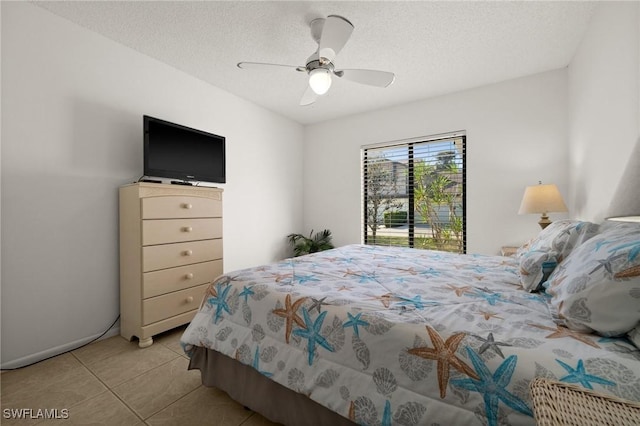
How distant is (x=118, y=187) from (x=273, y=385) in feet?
7.11

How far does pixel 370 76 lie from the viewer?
2.20 m

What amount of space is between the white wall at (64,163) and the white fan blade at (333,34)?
67.5 inches

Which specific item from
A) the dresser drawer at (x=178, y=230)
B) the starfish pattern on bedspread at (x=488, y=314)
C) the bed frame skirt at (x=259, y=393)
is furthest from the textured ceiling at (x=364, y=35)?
the bed frame skirt at (x=259, y=393)

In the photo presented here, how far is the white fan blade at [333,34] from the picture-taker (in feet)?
5.91

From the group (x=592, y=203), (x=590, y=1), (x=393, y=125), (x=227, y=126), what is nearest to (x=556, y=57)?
(x=590, y=1)

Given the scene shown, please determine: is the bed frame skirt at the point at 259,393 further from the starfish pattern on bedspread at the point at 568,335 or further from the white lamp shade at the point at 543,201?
the white lamp shade at the point at 543,201

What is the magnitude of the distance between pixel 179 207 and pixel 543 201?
3.26 meters

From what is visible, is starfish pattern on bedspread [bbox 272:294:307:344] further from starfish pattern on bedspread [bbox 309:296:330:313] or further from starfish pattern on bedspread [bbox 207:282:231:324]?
starfish pattern on bedspread [bbox 207:282:231:324]

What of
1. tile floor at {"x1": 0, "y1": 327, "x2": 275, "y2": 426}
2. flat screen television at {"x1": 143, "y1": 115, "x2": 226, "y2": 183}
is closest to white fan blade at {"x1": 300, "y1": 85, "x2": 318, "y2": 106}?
flat screen television at {"x1": 143, "y1": 115, "x2": 226, "y2": 183}

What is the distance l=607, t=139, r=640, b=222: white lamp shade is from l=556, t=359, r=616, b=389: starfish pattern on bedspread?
0.86 metres

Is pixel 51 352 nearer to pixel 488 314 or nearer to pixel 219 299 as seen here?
pixel 219 299

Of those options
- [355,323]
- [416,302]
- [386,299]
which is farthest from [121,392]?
[416,302]

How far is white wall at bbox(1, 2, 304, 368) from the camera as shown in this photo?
1.84 metres

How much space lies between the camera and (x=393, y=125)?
147 inches
